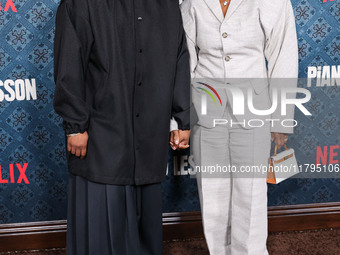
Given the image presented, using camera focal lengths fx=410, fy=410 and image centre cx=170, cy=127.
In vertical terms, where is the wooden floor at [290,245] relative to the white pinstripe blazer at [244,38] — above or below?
below

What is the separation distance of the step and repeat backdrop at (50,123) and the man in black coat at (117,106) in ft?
2.12

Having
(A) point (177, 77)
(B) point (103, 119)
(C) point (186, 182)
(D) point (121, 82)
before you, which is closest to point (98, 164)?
(B) point (103, 119)

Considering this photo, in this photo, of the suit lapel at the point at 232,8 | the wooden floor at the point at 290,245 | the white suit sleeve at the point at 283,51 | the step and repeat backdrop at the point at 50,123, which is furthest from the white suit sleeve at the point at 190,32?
the wooden floor at the point at 290,245

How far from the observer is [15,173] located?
2.26m

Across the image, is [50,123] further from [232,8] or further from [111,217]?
[232,8]

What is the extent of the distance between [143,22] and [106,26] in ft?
0.46

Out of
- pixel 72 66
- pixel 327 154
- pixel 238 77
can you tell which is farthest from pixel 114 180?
pixel 327 154

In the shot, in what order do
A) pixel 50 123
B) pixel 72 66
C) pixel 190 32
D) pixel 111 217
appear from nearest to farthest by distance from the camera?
1. pixel 72 66
2. pixel 111 217
3. pixel 190 32
4. pixel 50 123

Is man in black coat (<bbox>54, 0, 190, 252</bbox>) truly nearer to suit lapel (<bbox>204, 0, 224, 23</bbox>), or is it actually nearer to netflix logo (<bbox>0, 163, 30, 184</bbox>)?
suit lapel (<bbox>204, 0, 224, 23</bbox>)

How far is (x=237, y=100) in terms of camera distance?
1.71m

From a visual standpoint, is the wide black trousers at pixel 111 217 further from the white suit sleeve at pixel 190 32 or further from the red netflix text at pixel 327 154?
the red netflix text at pixel 327 154

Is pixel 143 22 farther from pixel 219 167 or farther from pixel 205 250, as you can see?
pixel 205 250

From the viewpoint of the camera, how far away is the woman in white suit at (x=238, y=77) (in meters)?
1.65

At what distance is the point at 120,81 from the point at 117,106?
0.09 metres
